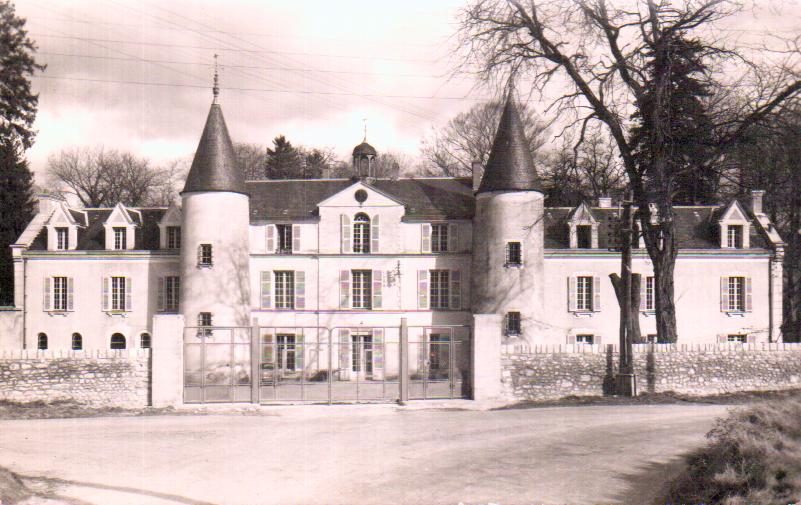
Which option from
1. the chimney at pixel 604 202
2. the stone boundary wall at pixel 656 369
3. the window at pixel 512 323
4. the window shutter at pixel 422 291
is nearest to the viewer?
the stone boundary wall at pixel 656 369

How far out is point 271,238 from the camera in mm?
33000

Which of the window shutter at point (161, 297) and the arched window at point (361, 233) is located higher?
the arched window at point (361, 233)

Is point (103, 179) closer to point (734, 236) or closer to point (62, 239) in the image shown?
point (62, 239)

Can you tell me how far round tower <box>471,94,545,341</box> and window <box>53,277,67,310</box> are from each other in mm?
18078

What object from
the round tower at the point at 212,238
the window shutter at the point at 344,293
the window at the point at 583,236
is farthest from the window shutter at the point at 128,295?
the window at the point at 583,236

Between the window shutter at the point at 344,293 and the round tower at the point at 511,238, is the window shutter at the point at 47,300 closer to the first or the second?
the window shutter at the point at 344,293

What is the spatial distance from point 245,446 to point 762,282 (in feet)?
85.5

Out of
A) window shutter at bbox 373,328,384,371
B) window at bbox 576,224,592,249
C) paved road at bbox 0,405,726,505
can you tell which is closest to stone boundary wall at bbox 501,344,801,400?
paved road at bbox 0,405,726,505

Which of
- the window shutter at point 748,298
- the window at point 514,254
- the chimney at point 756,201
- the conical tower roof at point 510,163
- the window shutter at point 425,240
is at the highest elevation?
the conical tower roof at point 510,163

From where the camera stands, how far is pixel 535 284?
97.9 ft

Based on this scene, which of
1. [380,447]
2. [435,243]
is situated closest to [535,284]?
[435,243]

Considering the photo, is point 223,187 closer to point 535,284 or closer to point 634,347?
point 535,284

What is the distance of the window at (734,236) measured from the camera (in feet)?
106

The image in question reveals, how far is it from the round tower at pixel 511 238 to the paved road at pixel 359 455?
40.6 feet
